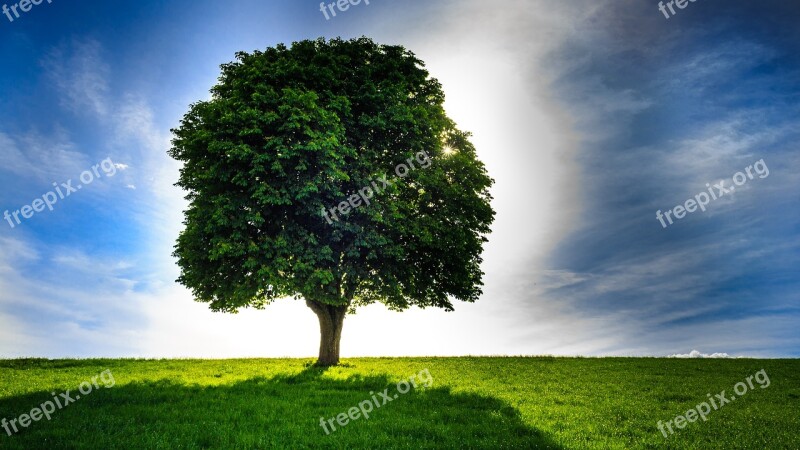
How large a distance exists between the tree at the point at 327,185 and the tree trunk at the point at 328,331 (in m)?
0.08

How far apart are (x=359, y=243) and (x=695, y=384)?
16890mm

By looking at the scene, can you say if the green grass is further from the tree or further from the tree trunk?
the tree

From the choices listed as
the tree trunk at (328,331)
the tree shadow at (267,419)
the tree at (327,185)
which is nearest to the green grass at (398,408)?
the tree shadow at (267,419)

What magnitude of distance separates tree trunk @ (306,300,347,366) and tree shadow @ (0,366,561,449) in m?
8.00

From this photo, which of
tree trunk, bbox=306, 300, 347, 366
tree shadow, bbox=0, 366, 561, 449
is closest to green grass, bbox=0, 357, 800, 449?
tree shadow, bbox=0, 366, 561, 449

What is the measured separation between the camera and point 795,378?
24.9m

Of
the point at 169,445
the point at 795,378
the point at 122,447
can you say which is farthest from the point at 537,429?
the point at 795,378

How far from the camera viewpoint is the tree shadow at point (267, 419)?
1238 centimetres

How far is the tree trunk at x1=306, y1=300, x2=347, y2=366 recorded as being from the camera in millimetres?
27906

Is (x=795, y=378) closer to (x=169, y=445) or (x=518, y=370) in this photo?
(x=518, y=370)

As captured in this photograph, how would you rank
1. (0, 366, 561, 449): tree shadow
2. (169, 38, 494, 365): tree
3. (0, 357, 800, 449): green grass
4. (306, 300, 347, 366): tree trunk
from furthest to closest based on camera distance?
1. (306, 300, 347, 366): tree trunk
2. (169, 38, 494, 365): tree
3. (0, 357, 800, 449): green grass
4. (0, 366, 561, 449): tree shadow

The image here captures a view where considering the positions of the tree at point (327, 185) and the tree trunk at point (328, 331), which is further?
the tree trunk at point (328, 331)

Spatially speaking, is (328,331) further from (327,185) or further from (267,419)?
(267,419)

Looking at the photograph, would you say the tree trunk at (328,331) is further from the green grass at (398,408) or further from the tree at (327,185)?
the green grass at (398,408)
